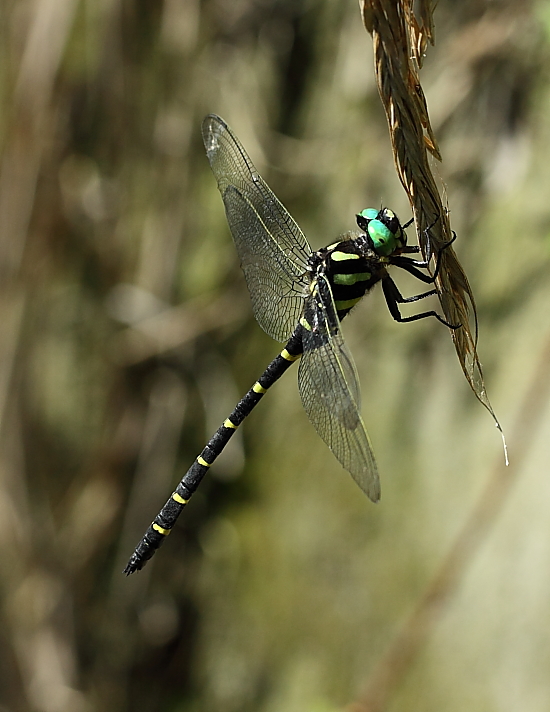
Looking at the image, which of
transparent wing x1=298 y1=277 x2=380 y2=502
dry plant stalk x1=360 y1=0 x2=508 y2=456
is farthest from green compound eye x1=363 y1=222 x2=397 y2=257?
dry plant stalk x1=360 y1=0 x2=508 y2=456

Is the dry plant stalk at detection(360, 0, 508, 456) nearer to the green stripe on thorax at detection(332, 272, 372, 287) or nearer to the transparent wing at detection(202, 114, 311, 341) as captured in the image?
the green stripe on thorax at detection(332, 272, 372, 287)

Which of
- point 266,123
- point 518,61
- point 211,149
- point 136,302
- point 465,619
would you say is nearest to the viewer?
point 211,149

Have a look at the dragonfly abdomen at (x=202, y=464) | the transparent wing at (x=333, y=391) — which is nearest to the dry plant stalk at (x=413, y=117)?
the transparent wing at (x=333, y=391)

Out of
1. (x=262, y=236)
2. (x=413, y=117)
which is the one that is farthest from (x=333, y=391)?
(x=413, y=117)

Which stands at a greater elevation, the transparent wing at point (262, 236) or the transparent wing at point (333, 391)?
the transparent wing at point (262, 236)

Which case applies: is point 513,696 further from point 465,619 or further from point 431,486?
point 431,486

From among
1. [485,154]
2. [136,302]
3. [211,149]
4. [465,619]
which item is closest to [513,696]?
[465,619]

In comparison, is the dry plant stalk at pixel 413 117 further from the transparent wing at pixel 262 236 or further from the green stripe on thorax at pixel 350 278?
the transparent wing at pixel 262 236
